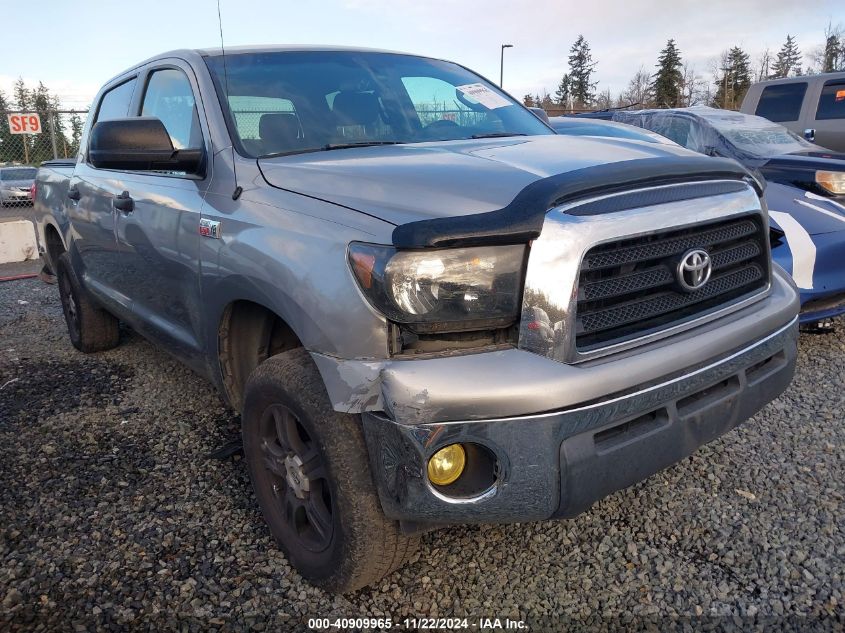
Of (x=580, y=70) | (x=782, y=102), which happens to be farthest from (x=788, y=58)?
(x=782, y=102)

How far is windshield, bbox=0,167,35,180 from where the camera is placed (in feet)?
66.8

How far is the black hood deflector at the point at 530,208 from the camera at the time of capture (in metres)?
1.67

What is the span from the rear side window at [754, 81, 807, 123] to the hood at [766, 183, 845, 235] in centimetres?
633

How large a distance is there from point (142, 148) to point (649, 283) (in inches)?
74.2

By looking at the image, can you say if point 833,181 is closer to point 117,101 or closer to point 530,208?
point 530,208

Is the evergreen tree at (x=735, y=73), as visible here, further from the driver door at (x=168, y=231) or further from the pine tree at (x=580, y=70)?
the driver door at (x=168, y=231)

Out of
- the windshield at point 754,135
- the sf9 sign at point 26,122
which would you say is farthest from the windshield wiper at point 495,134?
the sf9 sign at point 26,122

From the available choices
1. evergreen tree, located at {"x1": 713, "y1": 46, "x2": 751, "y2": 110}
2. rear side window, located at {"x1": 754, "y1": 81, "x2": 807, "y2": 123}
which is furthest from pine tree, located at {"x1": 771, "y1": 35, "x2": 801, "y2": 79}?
rear side window, located at {"x1": 754, "y1": 81, "x2": 807, "y2": 123}

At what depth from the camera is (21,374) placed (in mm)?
4391

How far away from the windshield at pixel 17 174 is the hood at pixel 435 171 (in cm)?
2182

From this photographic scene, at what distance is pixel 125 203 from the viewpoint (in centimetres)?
318

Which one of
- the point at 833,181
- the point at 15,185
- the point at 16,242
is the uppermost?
the point at 833,181

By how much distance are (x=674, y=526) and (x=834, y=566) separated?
510 mm

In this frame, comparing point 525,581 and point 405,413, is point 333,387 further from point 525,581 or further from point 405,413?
point 525,581
